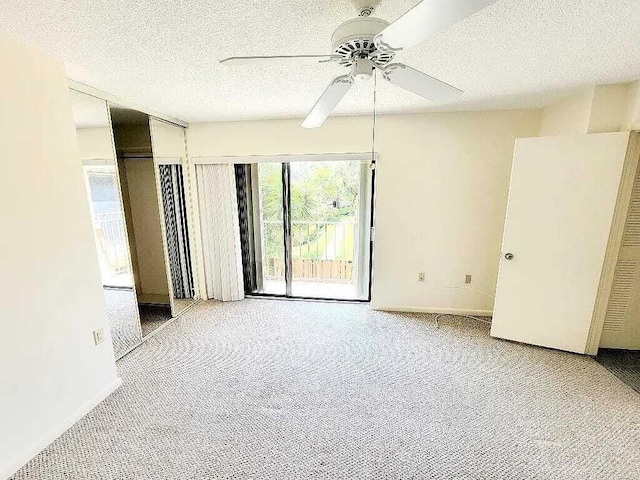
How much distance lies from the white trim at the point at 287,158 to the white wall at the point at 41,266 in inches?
62.8

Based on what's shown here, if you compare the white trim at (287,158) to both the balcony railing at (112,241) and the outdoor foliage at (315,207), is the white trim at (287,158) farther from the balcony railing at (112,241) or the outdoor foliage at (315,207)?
the balcony railing at (112,241)

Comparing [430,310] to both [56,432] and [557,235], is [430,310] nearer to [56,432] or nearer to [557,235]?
[557,235]

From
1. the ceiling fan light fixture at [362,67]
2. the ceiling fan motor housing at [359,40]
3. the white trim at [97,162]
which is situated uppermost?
the ceiling fan motor housing at [359,40]

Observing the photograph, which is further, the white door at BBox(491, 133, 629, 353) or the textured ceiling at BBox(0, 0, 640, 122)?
the white door at BBox(491, 133, 629, 353)

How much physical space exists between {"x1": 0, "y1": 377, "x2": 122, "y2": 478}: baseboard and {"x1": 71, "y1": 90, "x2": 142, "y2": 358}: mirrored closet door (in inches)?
18.6

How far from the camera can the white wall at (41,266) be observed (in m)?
1.47

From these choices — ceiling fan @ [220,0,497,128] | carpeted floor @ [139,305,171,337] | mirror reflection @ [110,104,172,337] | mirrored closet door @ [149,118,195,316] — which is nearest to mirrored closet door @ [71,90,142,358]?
mirror reflection @ [110,104,172,337]

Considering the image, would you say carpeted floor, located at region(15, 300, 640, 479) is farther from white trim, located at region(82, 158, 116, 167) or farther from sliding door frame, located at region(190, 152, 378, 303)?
white trim, located at region(82, 158, 116, 167)

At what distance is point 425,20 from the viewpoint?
0.84 meters

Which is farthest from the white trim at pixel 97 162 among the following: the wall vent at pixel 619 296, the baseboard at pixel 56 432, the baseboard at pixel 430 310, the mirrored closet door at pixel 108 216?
Result: the wall vent at pixel 619 296

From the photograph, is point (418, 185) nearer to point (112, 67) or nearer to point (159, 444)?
point (112, 67)

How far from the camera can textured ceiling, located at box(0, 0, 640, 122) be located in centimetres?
119

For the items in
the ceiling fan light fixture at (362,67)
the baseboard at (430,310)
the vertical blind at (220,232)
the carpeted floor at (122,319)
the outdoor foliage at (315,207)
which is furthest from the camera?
the outdoor foliage at (315,207)

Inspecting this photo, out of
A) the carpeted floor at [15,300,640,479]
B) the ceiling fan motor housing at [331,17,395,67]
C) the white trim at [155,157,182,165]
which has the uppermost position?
the ceiling fan motor housing at [331,17,395,67]
